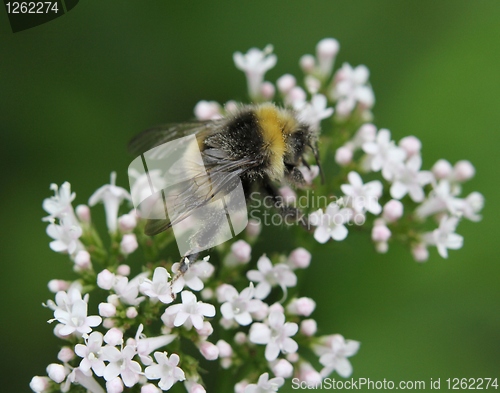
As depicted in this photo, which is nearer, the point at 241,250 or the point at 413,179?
the point at 241,250

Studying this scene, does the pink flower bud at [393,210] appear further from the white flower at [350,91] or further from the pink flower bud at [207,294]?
the pink flower bud at [207,294]

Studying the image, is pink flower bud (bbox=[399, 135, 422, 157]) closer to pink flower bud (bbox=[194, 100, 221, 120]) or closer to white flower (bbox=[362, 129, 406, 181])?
white flower (bbox=[362, 129, 406, 181])

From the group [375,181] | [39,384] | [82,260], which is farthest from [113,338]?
[375,181]

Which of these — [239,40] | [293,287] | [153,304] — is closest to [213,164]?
[153,304]

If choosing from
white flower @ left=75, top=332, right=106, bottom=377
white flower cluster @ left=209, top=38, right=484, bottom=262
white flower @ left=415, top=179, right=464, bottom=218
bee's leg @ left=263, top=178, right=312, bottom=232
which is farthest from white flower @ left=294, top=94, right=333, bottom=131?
white flower @ left=75, top=332, right=106, bottom=377

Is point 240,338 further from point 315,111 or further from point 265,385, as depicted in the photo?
point 315,111

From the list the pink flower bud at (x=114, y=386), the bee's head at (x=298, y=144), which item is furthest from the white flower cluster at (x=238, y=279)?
the bee's head at (x=298, y=144)

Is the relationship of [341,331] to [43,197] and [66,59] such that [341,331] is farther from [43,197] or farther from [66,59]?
[66,59]
